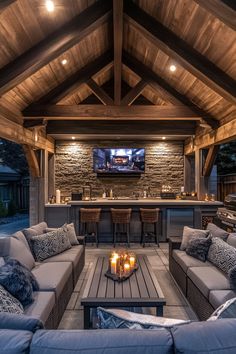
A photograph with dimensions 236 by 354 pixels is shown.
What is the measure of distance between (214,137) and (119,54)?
2.81 meters

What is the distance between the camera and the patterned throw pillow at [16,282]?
7.14 feet

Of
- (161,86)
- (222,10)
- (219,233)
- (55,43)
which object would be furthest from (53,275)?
(161,86)

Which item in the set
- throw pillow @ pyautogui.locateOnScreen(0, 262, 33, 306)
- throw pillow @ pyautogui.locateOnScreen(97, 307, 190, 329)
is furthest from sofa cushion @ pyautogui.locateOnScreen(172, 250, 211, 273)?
throw pillow @ pyautogui.locateOnScreen(97, 307, 190, 329)

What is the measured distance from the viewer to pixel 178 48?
423 centimetres

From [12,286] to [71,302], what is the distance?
140cm

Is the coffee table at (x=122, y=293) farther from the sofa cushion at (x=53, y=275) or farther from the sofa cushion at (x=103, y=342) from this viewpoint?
the sofa cushion at (x=103, y=342)

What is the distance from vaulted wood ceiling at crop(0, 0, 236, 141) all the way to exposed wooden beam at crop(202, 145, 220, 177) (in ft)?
2.72

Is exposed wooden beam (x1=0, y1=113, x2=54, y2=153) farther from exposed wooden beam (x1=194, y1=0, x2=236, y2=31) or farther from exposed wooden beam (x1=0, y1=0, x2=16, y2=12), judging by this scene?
exposed wooden beam (x1=194, y1=0, x2=236, y2=31)

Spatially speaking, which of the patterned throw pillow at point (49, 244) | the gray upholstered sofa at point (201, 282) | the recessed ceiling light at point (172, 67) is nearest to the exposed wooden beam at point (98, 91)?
the recessed ceiling light at point (172, 67)

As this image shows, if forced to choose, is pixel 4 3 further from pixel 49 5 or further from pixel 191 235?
pixel 191 235

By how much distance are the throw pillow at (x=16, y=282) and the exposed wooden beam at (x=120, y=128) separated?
518cm

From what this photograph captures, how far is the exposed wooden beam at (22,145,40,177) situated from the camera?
640 centimetres

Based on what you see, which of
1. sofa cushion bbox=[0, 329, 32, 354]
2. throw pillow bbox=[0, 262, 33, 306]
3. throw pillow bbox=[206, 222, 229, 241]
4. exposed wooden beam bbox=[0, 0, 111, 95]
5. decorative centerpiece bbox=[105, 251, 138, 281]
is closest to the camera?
sofa cushion bbox=[0, 329, 32, 354]

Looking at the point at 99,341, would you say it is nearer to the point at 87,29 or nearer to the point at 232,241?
the point at 232,241
